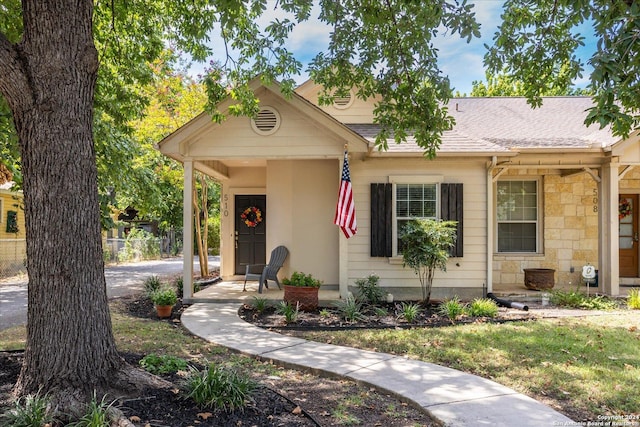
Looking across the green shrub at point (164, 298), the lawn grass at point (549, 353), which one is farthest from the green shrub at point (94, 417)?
the green shrub at point (164, 298)

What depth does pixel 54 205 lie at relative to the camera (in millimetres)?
3312

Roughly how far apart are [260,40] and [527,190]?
716cm

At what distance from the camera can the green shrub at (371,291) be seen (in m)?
8.61

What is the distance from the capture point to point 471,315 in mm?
7637

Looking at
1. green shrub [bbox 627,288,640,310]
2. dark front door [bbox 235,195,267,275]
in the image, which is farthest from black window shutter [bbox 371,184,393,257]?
green shrub [bbox 627,288,640,310]

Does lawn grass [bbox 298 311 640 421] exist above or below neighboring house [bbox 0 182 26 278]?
below

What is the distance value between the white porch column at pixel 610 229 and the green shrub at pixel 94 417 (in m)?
9.77

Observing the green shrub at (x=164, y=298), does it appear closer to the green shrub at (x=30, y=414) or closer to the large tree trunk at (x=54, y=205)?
the large tree trunk at (x=54, y=205)

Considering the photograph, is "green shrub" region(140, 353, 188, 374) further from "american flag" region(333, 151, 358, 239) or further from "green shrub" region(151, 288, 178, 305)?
"american flag" region(333, 151, 358, 239)

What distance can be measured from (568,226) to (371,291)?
5133mm

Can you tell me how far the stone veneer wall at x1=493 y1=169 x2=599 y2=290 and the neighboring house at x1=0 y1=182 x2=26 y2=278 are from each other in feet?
46.9

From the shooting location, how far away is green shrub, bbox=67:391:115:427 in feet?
9.17

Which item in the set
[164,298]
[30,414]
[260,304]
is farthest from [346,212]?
[30,414]

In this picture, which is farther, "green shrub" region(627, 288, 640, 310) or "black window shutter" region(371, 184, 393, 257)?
"black window shutter" region(371, 184, 393, 257)
